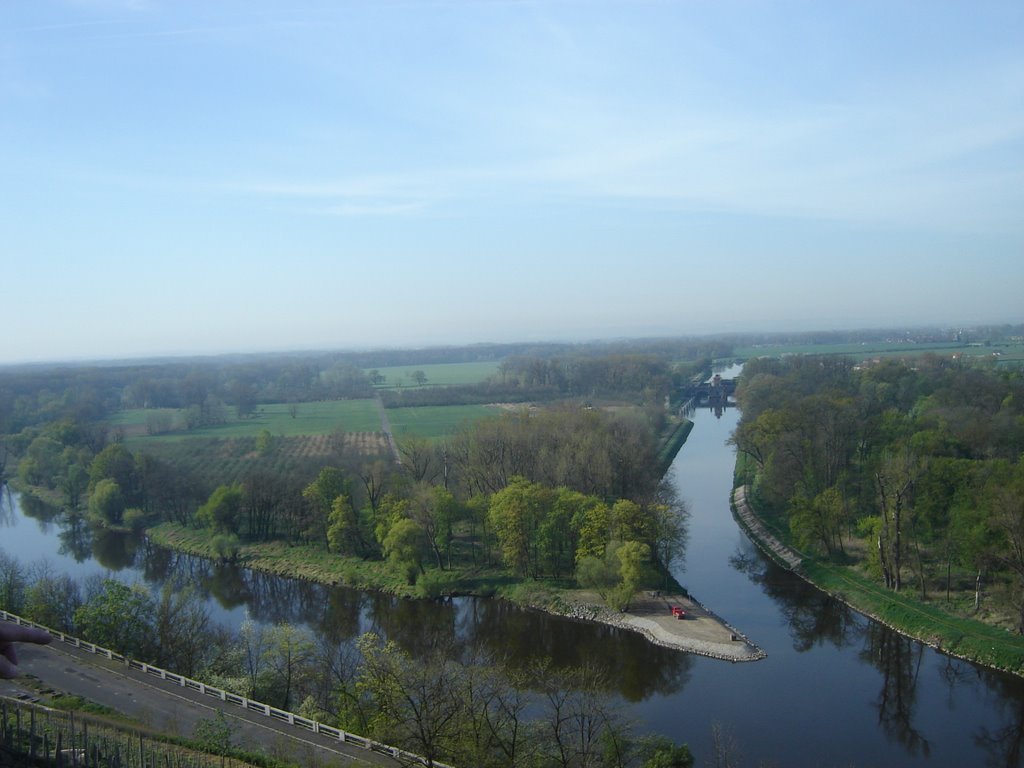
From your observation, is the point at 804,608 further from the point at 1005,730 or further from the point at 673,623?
the point at 1005,730

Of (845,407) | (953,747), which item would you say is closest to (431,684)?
(953,747)

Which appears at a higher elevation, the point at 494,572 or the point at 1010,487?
the point at 1010,487

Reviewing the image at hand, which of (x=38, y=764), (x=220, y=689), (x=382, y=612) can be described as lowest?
(x=382, y=612)

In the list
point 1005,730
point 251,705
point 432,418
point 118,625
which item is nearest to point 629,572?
point 1005,730

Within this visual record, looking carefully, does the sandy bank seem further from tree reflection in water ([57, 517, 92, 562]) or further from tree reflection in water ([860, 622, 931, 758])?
tree reflection in water ([57, 517, 92, 562])

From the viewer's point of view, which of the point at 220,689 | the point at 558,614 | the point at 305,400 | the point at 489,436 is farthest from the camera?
the point at 305,400

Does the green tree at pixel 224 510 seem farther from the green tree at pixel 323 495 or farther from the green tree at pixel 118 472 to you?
the green tree at pixel 118 472

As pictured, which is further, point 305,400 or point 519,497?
point 305,400

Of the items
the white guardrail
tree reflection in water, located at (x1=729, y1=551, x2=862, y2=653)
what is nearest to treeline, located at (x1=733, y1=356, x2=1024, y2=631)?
tree reflection in water, located at (x1=729, y1=551, x2=862, y2=653)

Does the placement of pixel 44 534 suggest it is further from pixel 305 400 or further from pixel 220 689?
pixel 305 400
